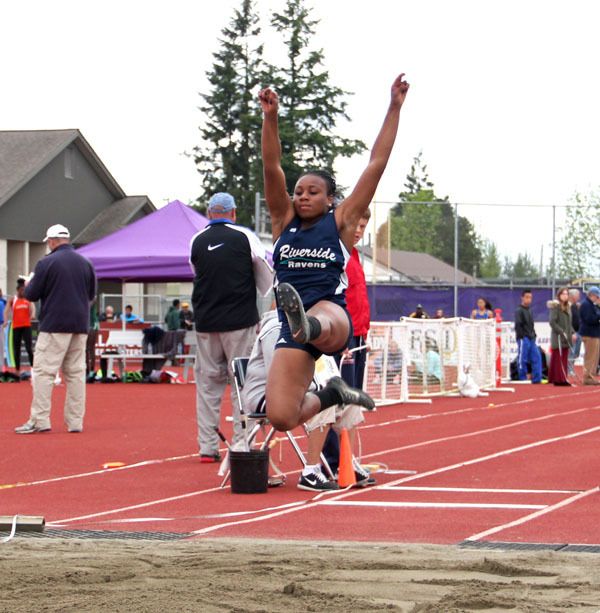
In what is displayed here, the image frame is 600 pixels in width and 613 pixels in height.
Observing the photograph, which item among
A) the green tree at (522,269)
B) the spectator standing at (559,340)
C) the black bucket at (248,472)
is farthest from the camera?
the green tree at (522,269)

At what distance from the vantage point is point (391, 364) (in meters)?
19.5

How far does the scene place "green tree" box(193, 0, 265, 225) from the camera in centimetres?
6762

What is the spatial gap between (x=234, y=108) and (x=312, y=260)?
204 ft

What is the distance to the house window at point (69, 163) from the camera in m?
50.1

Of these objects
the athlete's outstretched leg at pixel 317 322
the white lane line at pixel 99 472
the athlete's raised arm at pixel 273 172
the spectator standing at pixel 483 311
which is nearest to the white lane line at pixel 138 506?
the white lane line at pixel 99 472

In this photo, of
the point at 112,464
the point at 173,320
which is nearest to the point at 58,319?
the point at 112,464

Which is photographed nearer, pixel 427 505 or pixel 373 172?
pixel 373 172

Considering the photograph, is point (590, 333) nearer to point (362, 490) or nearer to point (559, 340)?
point (559, 340)

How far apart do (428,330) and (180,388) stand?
17.7 feet

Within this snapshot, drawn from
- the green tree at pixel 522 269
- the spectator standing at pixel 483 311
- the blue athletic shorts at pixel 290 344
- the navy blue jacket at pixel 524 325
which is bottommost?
the blue athletic shorts at pixel 290 344

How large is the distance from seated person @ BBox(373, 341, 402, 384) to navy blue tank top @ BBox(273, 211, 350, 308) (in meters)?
11.7

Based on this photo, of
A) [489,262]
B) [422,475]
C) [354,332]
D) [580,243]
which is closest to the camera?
[354,332]

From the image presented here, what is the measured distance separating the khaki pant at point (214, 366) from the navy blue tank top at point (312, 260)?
313cm

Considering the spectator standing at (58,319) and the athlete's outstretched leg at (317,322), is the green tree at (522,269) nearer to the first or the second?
the spectator standing at (58,319)
